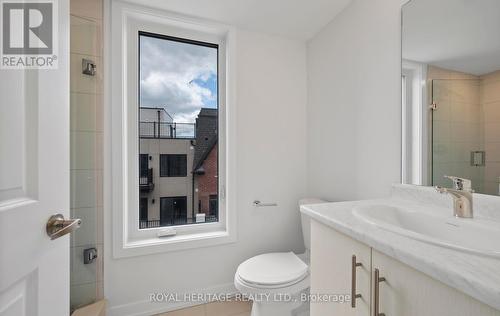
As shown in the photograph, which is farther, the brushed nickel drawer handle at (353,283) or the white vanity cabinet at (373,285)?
the brushed nickel drawer handle at (353,283)

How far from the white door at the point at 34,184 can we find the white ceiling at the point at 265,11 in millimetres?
1083

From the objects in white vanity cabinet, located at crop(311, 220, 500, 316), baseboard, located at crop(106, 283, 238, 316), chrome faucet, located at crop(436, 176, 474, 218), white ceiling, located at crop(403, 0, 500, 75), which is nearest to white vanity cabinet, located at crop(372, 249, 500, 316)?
white vanity cabinet, located at crop(311, 220, 500, 316)

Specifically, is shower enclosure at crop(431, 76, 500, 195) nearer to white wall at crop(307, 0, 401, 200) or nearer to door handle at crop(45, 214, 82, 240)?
white wall at crop(307, 0, 401, 200)

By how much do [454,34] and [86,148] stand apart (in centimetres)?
208

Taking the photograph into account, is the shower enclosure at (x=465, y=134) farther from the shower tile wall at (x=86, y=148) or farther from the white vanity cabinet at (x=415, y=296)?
the shower tile wall at (x=86, y=148)

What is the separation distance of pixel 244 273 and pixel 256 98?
1.33 meters

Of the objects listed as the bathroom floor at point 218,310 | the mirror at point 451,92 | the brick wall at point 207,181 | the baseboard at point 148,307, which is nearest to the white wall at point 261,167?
the baseboard at point 148,307

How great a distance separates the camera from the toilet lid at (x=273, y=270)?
4.20 ft

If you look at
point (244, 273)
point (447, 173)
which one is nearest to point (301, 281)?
point (244, 273)

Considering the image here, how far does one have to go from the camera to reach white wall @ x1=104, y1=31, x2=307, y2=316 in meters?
1.68

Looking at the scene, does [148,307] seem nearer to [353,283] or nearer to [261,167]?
[261,167]

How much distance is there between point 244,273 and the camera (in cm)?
134

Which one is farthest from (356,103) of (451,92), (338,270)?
(338,270)

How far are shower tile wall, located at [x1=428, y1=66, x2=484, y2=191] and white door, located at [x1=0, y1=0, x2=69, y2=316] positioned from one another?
4.79 feet
